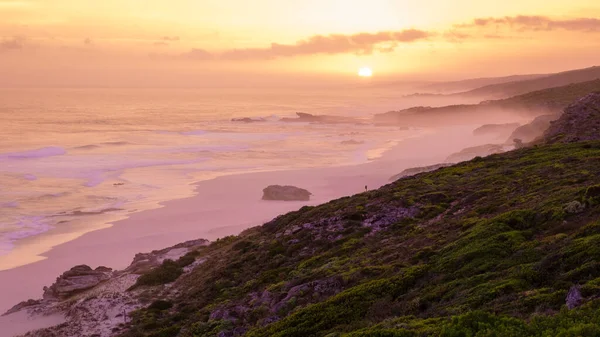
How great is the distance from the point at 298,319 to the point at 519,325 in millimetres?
5627

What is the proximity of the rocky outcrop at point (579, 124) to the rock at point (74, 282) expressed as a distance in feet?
74.8

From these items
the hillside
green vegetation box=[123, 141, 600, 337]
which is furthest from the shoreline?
green vegetation box=[123, 141, 600, 337]

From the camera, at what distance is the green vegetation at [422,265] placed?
1070 cm

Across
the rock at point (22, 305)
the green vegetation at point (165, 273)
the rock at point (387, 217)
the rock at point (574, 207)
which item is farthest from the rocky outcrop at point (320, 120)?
the rock at point (574, 207)

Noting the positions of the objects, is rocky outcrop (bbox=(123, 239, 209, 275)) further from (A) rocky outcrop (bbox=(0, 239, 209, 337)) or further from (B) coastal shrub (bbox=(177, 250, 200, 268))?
(B) coastal shrub (bbox=(177, 250, 200, 268))

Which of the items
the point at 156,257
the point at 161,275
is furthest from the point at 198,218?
the point at 161,275

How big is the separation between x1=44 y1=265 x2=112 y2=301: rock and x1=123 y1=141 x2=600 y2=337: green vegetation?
9.73ft

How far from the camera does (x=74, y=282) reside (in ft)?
77.1

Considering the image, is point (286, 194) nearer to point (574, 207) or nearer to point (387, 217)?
point (387, 217)

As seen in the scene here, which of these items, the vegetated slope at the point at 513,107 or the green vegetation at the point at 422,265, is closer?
the green vegetation at the point at 422,265

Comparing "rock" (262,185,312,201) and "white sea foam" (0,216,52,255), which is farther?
"rock" (262,185,312,201)

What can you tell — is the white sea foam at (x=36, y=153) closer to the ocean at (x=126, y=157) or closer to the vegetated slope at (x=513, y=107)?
the ocean at (x=126, y=157)

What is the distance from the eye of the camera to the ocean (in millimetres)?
39656

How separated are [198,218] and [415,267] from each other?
23925 millimetres
